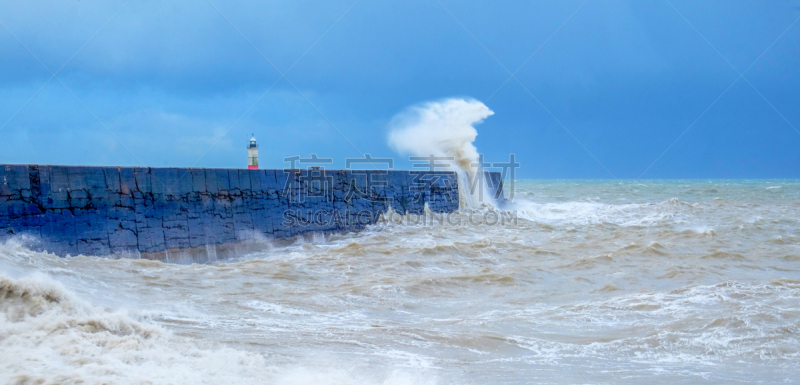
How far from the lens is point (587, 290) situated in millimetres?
5520

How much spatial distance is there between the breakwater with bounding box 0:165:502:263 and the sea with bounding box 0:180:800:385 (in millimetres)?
343

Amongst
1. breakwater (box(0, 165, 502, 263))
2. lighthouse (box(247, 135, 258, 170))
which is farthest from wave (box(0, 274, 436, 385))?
lighthouse (box(247, 135, 258, 170))

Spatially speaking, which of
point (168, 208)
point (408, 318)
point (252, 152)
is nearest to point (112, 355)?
point (408, 318)

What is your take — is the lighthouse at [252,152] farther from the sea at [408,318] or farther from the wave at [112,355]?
the wave at [112,355]

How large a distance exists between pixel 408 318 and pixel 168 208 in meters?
4.18

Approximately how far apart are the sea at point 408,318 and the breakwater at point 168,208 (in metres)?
0.34

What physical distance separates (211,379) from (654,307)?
3.60m

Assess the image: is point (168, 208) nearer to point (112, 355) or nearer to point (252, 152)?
point (112, 355)

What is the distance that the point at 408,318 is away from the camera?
4.35 meters

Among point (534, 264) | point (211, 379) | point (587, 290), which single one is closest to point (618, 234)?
point (534, 264)

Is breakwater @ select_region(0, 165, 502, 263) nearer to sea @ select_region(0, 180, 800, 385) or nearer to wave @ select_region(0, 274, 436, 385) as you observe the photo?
sea @ select_region(0, 180, 800, 385)

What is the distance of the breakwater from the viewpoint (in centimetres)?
586

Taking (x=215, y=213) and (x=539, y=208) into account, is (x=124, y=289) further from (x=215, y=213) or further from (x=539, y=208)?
(x=539, y=208)

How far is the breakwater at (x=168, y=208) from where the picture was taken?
19.2ft
